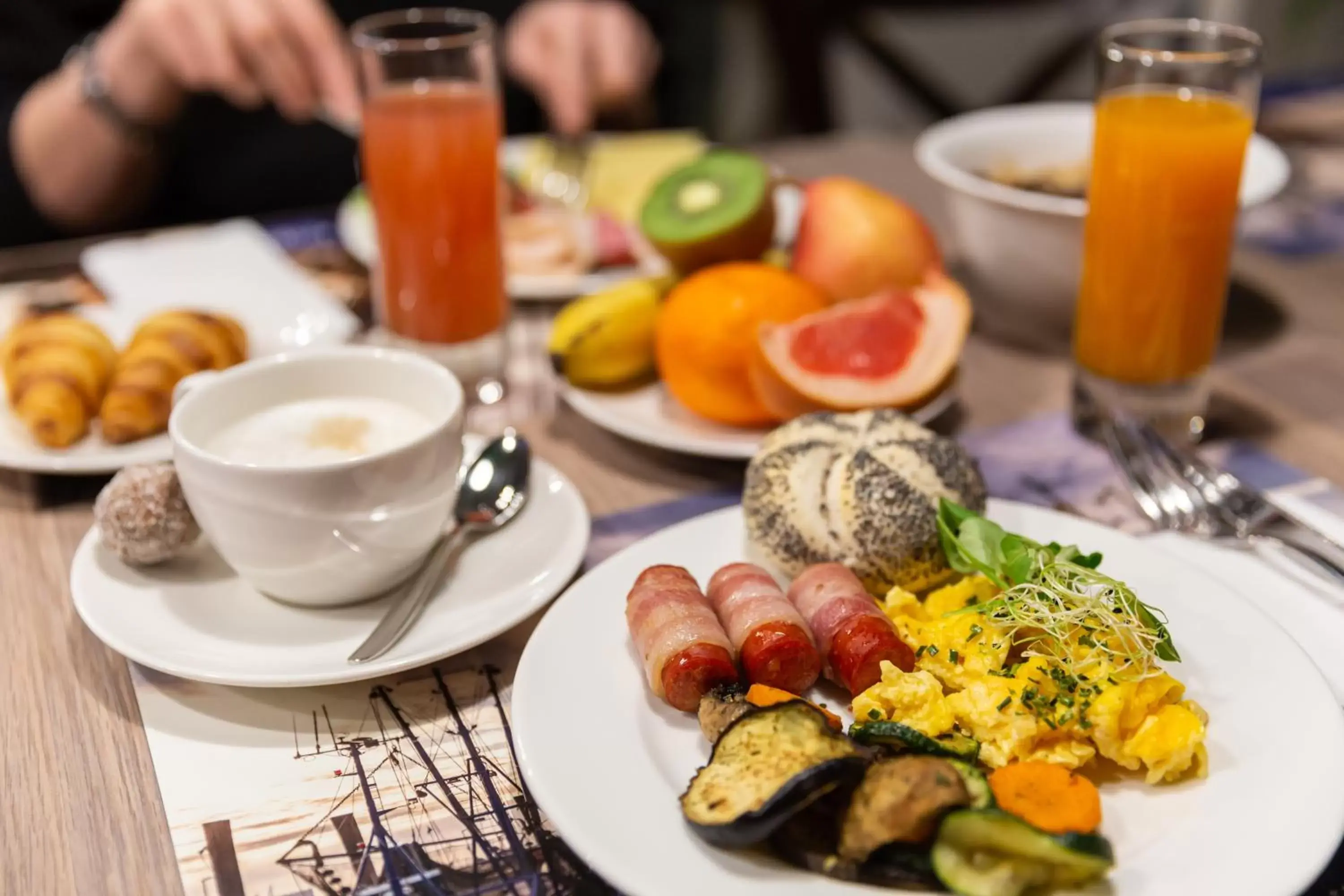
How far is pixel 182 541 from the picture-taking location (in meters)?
1.06

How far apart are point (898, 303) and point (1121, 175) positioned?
0.92 feet

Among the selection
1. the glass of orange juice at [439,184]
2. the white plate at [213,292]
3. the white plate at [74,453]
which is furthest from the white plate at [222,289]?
the white plate at [74,453]

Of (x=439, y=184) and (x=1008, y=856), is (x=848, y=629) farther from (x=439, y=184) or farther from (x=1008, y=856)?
(x=439, y=184)

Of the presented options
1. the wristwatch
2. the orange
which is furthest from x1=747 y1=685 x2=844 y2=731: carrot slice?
the wristwatch

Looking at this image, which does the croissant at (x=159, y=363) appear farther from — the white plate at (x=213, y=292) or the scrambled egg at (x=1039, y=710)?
the scrambled egg at (x=1039, y=710)

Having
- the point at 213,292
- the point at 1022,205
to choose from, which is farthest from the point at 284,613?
the point at 1022,205

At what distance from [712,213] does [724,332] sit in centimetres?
25

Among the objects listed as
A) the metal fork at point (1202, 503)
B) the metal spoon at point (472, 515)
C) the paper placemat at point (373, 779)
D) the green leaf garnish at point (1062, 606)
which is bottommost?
the metal fork at point (1202, 503)

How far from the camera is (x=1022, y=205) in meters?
1.54

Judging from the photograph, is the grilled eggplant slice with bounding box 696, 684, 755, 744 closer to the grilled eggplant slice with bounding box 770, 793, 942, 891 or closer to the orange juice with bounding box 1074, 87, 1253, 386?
the grilled eggplant slice with bounding box 770, 793, 942, 891

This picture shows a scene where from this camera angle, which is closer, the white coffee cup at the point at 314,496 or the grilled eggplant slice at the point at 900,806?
the grilled eggplant slice at the point at 900,806

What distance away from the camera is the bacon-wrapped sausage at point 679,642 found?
0.87 m

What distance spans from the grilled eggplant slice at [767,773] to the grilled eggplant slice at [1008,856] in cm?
7

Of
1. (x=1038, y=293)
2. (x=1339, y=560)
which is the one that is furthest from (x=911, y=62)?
(x=1339, y=560)
